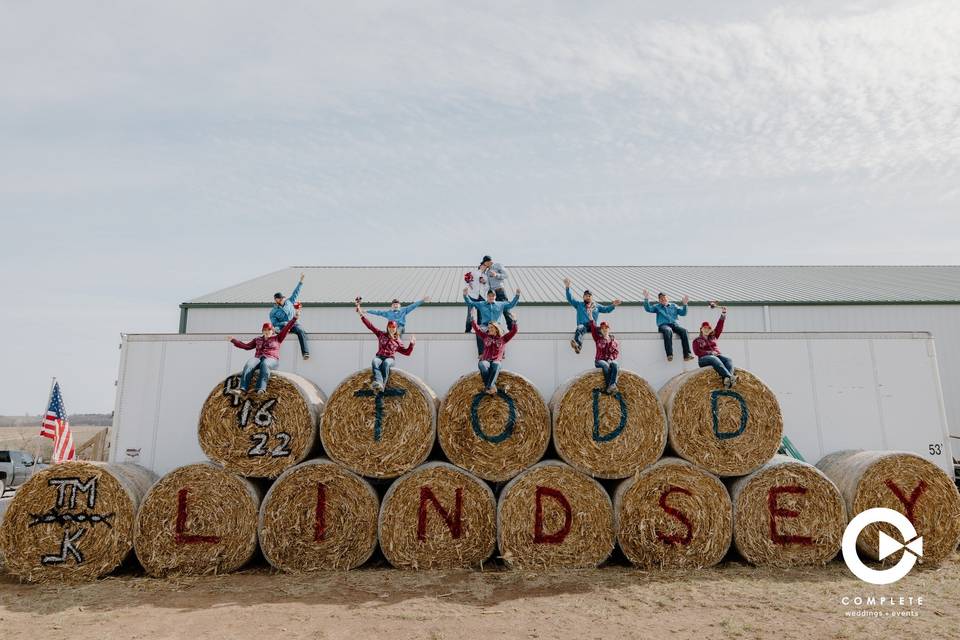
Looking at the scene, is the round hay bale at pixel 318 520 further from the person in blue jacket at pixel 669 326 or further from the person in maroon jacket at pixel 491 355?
the person in blue jacket at pixel 669 326

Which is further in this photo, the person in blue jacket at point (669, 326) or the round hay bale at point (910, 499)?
the person in blue jacket at point (669, 326)

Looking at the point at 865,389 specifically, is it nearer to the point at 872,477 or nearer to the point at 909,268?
the point at 872,477

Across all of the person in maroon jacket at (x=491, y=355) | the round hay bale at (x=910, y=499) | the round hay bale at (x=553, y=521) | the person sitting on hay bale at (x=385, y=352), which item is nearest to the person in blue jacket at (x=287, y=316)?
the person sitting on hay bale at (x=385, y=352)

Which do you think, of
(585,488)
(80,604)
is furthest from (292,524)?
(585,488)

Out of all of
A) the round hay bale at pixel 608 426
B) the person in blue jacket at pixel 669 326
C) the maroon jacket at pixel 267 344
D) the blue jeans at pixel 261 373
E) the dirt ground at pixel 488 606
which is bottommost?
the dirt ground at pixel 488 606

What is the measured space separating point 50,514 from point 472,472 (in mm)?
5166

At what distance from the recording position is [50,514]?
23.6ft

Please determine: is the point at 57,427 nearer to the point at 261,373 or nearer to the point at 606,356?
the point at 261,373

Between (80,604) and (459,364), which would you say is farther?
(459,364)

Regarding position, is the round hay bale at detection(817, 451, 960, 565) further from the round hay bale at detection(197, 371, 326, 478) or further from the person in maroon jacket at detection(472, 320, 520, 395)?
the round hay bale at detection(197, 371, 326, 478)

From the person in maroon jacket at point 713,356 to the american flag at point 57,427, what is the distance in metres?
15.9

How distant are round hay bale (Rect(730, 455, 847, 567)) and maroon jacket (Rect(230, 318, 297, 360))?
21.0ft

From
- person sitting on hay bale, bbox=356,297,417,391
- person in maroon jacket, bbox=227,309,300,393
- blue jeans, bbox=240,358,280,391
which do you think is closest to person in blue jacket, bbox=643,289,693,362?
person sitting on hay bale, bbox=356,297,417,391

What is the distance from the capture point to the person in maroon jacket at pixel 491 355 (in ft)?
24.9
